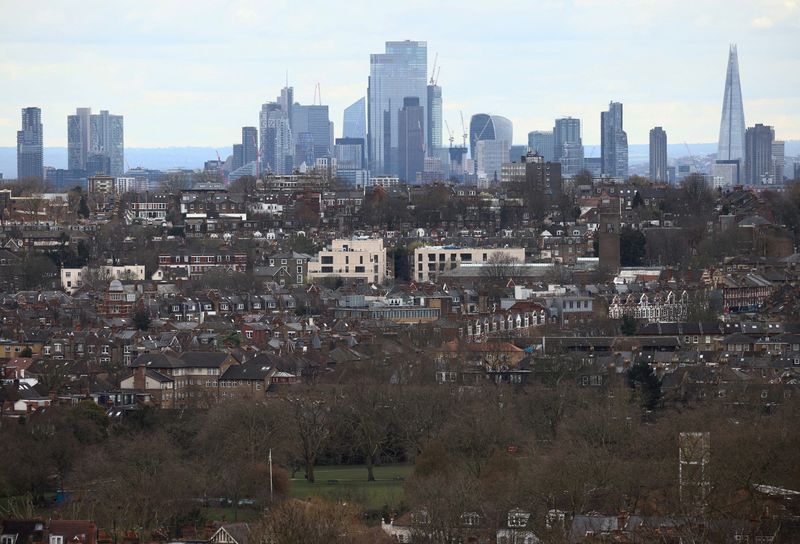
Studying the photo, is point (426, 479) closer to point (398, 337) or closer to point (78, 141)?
point (398, 337)

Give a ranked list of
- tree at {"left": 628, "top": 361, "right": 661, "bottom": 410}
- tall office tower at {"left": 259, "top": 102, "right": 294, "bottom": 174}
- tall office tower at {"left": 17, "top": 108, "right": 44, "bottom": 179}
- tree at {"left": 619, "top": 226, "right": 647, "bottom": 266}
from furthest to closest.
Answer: tall office tower at {"left": 259, "top": 102, "right": 294, "bottom": 174} < tall office tower at {"left": 17, "top": 108, "right": 44, "bottom": 179} < tree at {"left": 619, "top": 226, "right": 647, "bottom": 266} < tree at {"left": 628, "top": 361, "right": 661, "bottom": 410}

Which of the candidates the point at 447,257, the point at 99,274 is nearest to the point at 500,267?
the point at 447,257

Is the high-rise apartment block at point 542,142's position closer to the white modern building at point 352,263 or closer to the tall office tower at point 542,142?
the tall office tower at point 542,142

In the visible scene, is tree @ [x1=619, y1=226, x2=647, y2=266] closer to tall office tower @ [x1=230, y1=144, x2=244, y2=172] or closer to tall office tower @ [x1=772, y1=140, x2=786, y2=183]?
tall office tower @ [x1=772, y1=140, x2=786, y2=183]

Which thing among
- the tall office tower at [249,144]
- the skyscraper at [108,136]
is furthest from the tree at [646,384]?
the skyscraper at [108,136]

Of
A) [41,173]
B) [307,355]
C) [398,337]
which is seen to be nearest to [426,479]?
[307,355]

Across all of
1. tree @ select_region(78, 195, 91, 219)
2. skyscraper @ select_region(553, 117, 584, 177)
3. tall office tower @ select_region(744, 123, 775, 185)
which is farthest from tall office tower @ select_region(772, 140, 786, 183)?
tree @ select_region(78, 195, 91, 219)

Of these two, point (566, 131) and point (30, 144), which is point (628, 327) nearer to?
point (30, 144)
